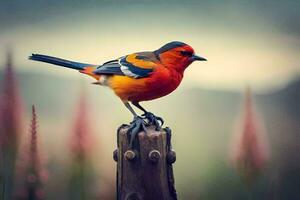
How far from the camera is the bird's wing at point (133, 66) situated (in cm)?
230

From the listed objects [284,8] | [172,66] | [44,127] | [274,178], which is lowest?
[274,178]

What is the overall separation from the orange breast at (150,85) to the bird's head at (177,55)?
31 millimetres

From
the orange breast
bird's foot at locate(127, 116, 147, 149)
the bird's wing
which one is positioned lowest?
bird's foot at locate(127, 116, 147, 149)

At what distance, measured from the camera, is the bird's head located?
7.53ft

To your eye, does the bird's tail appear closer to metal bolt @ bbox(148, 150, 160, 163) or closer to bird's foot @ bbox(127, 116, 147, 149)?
bird's foot @ bbox(127, 116, 147, 149)

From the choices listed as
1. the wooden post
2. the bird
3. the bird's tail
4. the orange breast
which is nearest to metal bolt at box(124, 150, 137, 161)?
the wooden post

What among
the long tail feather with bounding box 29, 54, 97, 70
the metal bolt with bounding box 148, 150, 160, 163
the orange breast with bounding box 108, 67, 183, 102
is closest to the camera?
the metal bolt with bounding box 148, 150, 160, 163

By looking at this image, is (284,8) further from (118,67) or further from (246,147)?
(118,67)

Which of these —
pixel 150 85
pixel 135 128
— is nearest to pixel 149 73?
pixel 150 85

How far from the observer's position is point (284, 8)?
3150 mm

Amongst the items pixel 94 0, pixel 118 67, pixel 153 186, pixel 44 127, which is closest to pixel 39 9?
pixel 94 0

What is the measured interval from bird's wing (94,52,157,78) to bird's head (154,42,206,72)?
0.04 meters

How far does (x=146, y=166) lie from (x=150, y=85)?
368 millimetres

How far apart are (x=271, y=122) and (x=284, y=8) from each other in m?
0.58
